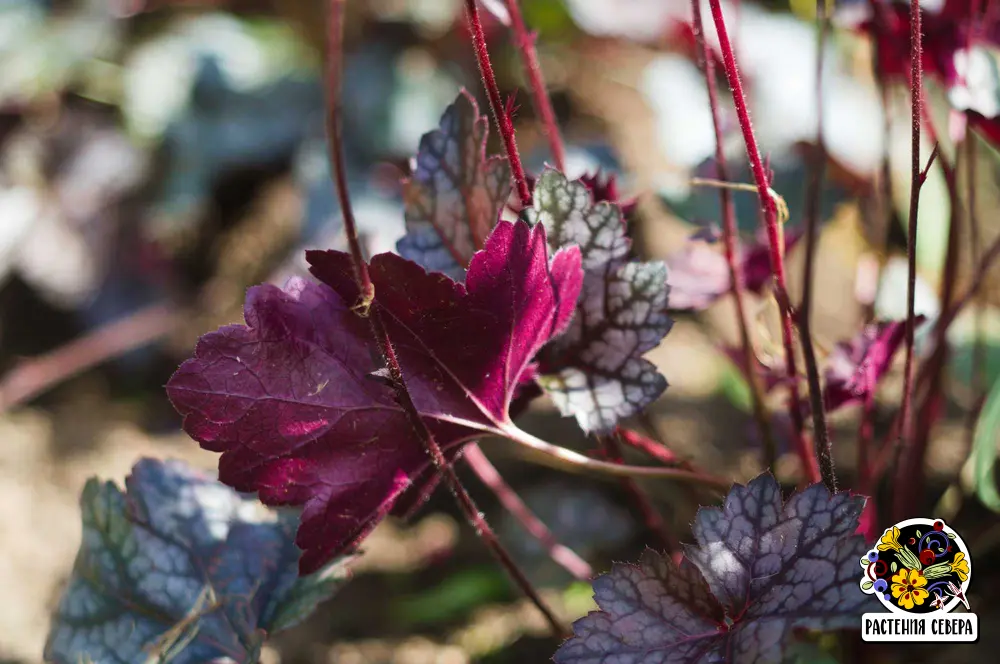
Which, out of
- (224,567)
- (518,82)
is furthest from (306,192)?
(224,567)

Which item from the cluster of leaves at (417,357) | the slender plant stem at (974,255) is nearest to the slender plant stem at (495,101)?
the cluster of leaves at (417,357)

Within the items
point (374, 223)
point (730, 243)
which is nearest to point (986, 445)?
point (730, 243)

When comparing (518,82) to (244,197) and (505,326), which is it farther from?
(505,326)

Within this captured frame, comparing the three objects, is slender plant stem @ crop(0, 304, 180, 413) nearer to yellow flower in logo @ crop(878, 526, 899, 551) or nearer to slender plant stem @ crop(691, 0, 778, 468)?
slender plant stem @ crop(691, 0, 778, 468)

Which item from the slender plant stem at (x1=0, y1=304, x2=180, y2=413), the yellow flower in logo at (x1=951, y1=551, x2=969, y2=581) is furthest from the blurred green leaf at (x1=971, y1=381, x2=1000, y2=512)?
the slender plant stem at (x1=0, y1=304, x2=180, y2=413)

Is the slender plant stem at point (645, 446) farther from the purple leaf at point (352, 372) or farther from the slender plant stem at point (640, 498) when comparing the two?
the purple leaf at point (352, 372)

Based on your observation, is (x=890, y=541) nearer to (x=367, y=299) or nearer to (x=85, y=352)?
(x=367, y=299)

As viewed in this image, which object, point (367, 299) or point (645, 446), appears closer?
point (367, 299)

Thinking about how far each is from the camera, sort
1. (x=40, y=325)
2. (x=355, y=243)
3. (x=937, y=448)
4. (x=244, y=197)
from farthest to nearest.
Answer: (x=244, y=197) → (x=40, y=325) → (x=937, y=448) → (x=355, y=243)
